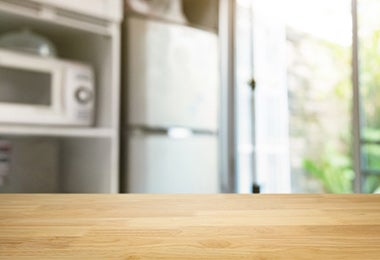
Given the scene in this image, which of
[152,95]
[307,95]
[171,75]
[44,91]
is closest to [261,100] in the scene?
[171,75]

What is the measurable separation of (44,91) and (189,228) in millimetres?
1301

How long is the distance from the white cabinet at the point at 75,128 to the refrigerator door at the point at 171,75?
3.5 inches

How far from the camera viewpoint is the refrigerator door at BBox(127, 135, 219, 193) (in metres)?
1.83

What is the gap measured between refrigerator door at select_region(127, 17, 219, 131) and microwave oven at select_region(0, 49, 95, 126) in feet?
0.68

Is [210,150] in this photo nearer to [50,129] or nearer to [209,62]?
[209,62]

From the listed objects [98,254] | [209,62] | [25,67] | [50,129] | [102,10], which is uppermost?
[102,10]

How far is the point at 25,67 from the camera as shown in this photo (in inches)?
61.8

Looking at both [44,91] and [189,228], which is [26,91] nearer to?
[44,91]

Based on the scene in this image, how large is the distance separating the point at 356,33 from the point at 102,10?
109 centimetres

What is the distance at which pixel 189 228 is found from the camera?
49cm

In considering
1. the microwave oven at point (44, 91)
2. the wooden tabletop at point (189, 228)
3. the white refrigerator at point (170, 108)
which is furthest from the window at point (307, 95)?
the wooden tabletop at point (189, 228)

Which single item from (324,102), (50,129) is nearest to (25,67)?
(50,129)

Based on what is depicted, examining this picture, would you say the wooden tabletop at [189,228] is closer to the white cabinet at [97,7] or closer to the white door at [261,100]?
the white cabinet at [97,7]

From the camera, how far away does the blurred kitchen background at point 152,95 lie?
5.38ft
